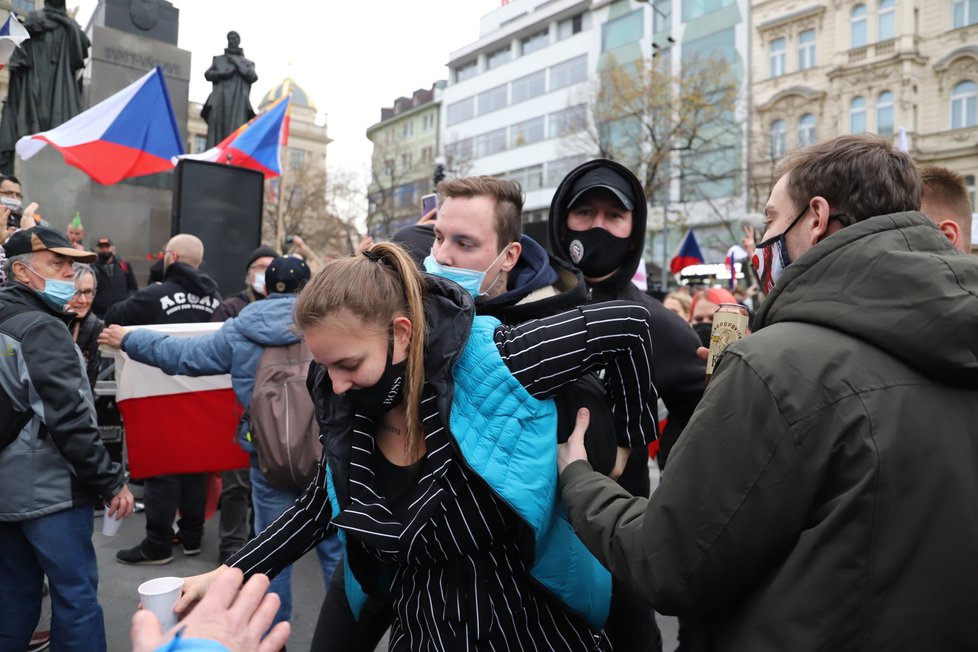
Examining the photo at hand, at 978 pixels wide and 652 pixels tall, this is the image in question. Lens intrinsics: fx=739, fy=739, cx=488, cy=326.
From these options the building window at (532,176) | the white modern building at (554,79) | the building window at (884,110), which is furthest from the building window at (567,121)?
the building window at (884,110)

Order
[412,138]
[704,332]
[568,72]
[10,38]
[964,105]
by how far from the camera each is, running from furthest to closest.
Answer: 1. [412,138]
2. [568,72]
3. [964,105]
4. [10,38]
5. [704,332]

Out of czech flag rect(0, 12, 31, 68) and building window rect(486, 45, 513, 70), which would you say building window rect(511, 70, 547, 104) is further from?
czech flag rect(0, 12, 31, 68)

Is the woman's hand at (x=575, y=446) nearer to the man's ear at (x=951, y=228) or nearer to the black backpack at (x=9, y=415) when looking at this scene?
the man's ear at (x=951, y=228)

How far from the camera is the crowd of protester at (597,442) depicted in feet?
4.09

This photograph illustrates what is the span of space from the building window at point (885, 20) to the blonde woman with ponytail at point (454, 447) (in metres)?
37.2

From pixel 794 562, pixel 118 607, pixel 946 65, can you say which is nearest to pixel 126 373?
pixel 118 607

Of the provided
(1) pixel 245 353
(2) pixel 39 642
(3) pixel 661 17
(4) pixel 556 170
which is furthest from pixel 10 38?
(4) pixel 556 170

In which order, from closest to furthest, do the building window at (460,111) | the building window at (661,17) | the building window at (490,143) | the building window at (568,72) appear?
1. the building window at (661,17)
2. the building window at (568,72)
3. the building window at (490,143)
4. the building window at (460,111)

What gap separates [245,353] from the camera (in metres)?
3.99

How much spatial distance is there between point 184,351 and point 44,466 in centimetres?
93

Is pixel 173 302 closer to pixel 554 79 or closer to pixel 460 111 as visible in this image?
pixel 554 79

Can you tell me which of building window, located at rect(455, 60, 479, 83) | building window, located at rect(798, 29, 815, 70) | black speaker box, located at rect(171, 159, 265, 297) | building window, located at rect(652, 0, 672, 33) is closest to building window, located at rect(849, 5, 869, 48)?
building window, located at rect(798, 29, 815, 70)

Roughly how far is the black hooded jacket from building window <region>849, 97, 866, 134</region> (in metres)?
33.7

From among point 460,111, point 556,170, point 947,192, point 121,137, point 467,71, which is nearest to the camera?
point 947,192
